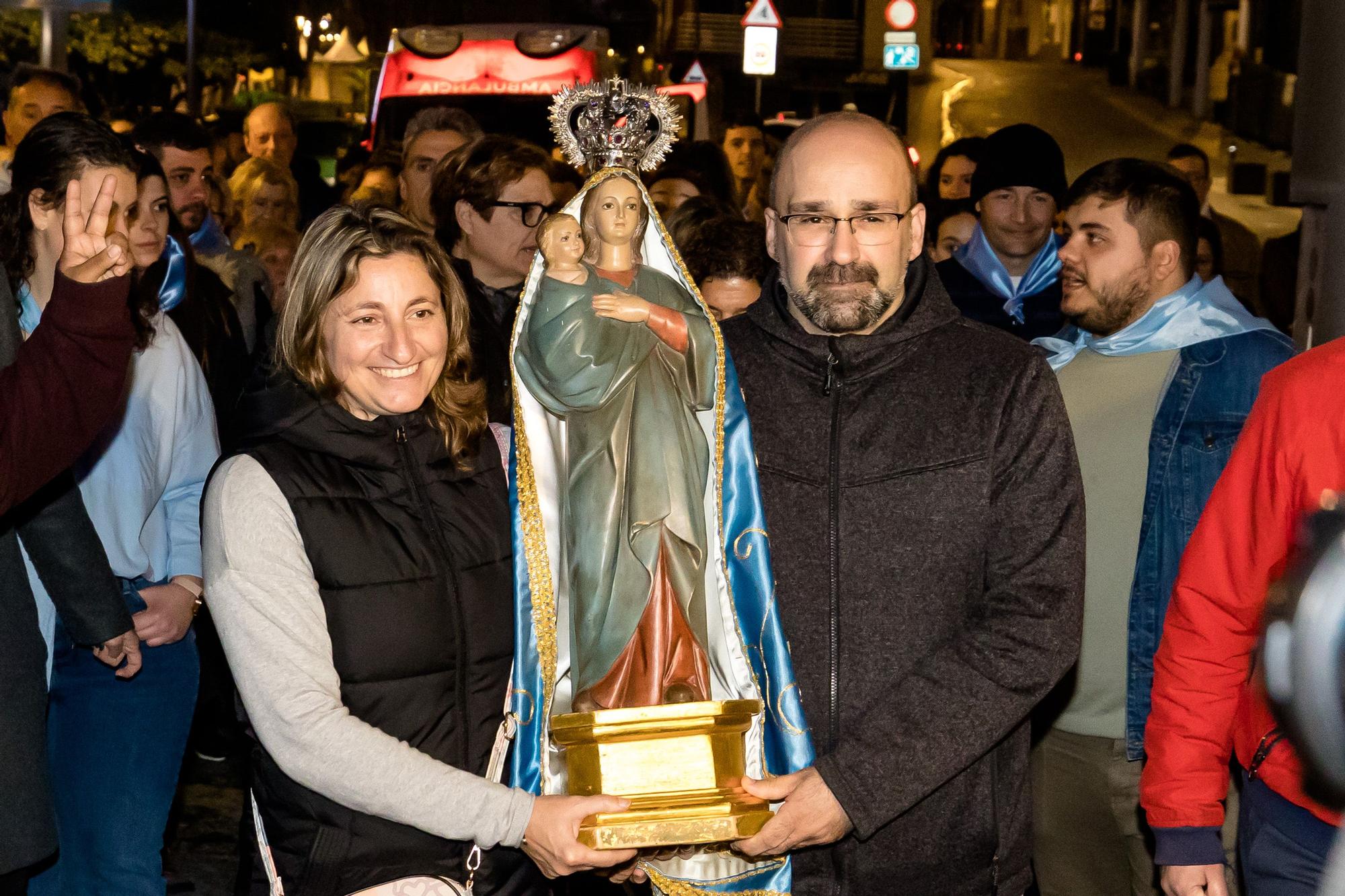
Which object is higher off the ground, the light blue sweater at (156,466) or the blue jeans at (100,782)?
the light blue sweater at (156,466)

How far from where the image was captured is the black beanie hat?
242 inches

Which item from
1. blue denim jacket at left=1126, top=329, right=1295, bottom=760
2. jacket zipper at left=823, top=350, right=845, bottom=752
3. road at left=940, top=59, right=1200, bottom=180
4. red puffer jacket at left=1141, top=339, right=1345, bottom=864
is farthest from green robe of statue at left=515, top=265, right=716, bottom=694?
road at left=940, top=59, right=1200, bottom=180

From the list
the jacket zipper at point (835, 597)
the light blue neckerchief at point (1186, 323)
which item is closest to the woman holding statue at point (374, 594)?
the jacket zipper at point (835, 597)

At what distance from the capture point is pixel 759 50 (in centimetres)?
2120

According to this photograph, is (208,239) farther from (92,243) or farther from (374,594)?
(374,594)

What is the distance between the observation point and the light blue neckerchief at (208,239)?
694cm

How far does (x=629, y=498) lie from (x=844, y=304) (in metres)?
0.60

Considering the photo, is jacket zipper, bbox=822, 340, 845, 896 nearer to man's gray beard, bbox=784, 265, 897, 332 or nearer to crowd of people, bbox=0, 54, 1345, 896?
crowd of people, bbox=0, 54, 1345, 896

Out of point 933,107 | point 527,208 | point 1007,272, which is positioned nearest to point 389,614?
point 527,208

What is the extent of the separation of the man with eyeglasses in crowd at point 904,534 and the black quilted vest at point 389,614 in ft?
2.08

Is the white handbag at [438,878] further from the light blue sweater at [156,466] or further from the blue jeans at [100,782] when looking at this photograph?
the light blue sweater at [156,466]

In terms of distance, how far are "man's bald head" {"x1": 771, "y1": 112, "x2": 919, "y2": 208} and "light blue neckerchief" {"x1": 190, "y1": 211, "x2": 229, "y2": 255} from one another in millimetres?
4228

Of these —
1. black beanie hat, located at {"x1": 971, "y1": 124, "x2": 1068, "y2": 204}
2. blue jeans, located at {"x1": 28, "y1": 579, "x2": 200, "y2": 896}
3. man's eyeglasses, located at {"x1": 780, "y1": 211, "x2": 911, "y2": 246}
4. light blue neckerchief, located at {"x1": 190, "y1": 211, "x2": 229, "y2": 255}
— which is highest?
black beanie hat, located at {"x1": 971, "y1": 124, "x2": 1068, "y2": 204}

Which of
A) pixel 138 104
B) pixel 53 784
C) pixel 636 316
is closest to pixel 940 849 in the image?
pixel 636 316
